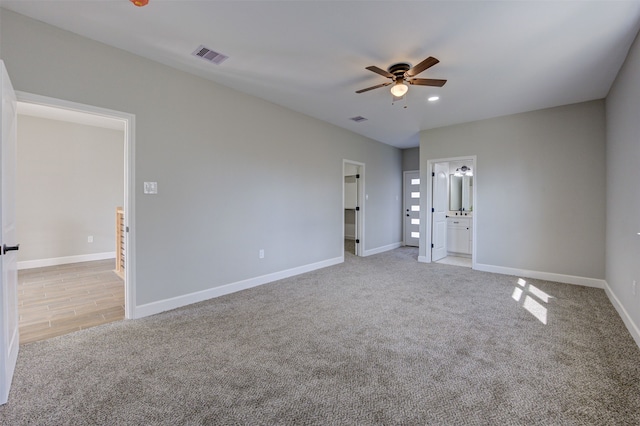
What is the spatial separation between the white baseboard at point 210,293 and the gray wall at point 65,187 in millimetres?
4035

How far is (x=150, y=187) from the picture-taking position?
10.3 feet

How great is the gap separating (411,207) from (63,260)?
8015 mm

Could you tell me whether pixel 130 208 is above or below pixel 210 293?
above

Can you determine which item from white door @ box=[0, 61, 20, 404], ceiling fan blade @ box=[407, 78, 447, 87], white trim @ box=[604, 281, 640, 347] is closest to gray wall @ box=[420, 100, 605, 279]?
white trim @ box=[604, 281, 640, 347]

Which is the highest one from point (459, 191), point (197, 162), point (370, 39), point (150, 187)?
point (370, 39)

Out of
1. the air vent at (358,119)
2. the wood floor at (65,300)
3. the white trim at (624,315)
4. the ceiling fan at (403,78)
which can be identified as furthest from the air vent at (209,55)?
the white trim at (624,315)

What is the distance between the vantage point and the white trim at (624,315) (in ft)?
8.15

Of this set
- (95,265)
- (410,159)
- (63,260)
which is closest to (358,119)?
(410,159)

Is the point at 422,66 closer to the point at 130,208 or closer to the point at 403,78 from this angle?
the point at 403,78

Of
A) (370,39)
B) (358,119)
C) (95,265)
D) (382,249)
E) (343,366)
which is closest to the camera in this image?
(343,366)

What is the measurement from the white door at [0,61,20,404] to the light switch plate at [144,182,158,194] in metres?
1.00

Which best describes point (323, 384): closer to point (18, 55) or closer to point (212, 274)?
point (212, 274)

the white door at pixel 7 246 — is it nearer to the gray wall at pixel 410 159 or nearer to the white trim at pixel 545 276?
the white trim at pixel 545 276

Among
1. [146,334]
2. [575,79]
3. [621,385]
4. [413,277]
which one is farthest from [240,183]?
[575,79]
